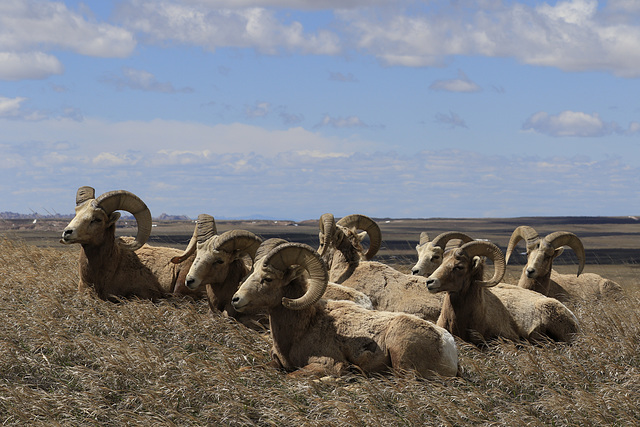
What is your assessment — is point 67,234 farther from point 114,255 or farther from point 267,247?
point 267,247

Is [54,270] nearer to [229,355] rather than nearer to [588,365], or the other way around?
[229,355]

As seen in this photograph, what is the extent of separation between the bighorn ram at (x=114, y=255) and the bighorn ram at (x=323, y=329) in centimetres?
379

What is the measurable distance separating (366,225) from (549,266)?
3258 millimetres

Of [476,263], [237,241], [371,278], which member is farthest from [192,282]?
[476,263]

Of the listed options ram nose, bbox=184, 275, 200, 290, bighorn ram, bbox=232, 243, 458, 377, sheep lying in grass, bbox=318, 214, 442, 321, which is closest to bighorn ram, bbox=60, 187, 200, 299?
ram nose, bbox=184, 275, 200, 290

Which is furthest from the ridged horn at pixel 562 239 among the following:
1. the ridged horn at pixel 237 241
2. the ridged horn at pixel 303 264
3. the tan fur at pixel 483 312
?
the ridged horn at pixel 303 264

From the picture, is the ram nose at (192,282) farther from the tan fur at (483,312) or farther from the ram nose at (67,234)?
the tan fur at (483,312)

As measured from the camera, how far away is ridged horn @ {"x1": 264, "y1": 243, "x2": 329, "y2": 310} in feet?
26.1

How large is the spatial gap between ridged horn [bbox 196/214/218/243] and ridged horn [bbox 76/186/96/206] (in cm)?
212

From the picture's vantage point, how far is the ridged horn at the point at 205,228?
10.8 meters

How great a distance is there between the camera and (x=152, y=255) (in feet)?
40.7

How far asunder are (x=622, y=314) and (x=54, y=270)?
31.2ft

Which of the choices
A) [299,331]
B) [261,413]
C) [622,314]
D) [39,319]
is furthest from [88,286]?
[622,314]

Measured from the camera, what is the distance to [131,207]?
11898 millimetres
